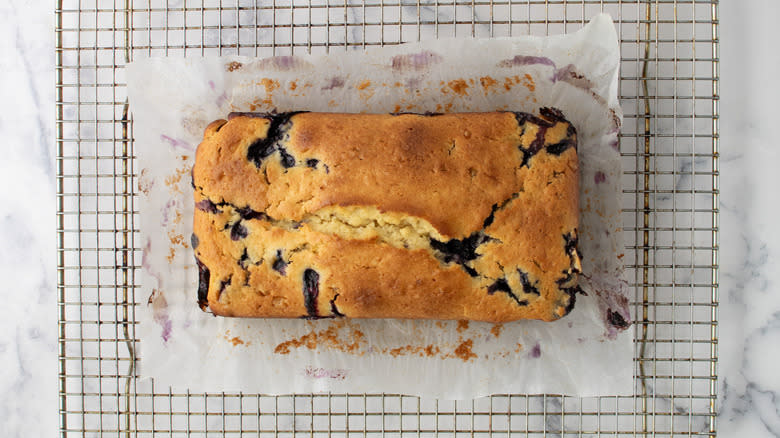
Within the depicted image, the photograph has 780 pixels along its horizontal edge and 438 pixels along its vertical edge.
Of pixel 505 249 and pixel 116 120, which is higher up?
pixel 116 120

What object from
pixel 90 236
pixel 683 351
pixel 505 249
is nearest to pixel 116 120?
pixel 90 236

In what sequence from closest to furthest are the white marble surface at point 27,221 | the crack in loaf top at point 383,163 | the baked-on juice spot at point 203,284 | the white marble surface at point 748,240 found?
the crack in loaf top at point 383,163 < the baked-on juice spot at point 203,284 < the white marble surface at point 748,240 < the white marble surface at point 27,221

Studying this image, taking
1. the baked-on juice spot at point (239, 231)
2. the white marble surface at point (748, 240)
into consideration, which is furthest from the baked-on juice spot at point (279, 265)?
the white marble surface at point (748, 240)

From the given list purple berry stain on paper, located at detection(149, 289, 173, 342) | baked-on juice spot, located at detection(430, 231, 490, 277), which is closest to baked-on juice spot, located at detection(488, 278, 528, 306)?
baked-on juice spot, located at detection(430, 231, 490, 277)

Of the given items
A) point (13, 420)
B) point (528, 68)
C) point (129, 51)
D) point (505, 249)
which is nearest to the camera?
point (505, 249)

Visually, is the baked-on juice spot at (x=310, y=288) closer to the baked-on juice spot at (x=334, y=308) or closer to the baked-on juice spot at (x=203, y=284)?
the baked-on juice spot at (x=334, y=308)

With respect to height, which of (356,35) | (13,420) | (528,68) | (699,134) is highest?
(356,35)

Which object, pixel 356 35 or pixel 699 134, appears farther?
pixel 356 35

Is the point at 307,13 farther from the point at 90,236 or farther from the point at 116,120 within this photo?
the point at 90,236
